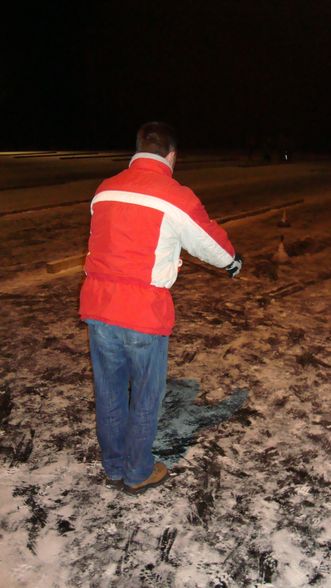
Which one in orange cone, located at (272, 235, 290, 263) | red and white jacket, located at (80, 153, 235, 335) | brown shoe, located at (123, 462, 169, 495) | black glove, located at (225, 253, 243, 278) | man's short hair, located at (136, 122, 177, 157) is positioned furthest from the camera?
orange cone, located at (272, 235, 290, 263)

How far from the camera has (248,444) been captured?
3.17 metres

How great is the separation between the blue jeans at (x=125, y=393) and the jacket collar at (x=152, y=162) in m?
0.76

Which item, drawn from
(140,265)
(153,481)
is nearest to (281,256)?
(153,481)

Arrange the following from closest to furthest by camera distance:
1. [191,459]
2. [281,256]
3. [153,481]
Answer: [153,481]
[191,459]
[281,256]

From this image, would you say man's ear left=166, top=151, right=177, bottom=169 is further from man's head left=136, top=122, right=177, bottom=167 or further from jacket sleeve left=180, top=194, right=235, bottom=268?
jacket sleeve left=180, top=194, right=235, bottom=268

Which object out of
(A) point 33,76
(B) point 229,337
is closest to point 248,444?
(B) point 229,337

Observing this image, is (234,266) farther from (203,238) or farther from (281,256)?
(281,256)

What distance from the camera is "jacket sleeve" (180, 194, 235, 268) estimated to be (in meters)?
2.22

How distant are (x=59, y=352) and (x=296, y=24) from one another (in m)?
48.2

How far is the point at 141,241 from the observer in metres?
2.21

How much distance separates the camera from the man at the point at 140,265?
219cm

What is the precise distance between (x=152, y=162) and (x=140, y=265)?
0.48 m

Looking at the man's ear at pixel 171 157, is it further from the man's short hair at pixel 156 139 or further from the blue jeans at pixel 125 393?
the blue jeans at pixel 125 393

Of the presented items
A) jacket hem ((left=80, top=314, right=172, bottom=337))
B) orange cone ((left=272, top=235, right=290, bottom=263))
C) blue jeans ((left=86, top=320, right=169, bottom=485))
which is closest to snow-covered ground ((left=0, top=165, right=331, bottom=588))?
blue jeans ((left=86, top=320, right=169, bottom=485))
